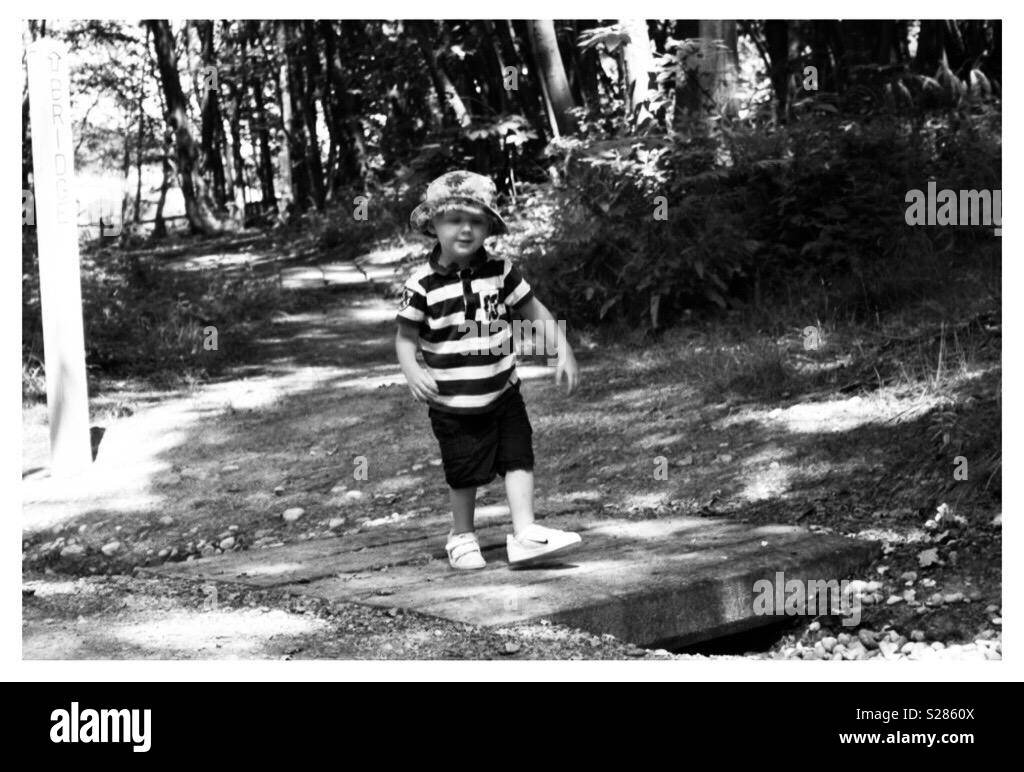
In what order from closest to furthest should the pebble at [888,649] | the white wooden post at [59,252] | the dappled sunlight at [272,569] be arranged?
the pebble at [888,649]
the dappled sunlight at [272,569]
the white wooden post at [59,252]

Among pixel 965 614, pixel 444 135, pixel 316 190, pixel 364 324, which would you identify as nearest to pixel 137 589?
pixel 965 614

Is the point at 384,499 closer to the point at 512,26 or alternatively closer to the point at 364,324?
the point at 364,324

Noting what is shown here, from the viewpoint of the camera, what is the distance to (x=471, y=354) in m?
4.59

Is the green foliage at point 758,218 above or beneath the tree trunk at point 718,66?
beneath

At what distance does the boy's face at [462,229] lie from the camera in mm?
4547

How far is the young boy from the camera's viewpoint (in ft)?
15.0

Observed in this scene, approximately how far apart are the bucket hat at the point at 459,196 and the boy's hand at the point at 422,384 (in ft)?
1.85

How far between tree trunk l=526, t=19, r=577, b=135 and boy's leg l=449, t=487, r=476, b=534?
8192mm

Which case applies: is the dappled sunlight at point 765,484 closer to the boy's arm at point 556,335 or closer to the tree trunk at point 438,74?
the boy's arm at point 556,335

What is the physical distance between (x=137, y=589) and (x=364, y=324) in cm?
757
